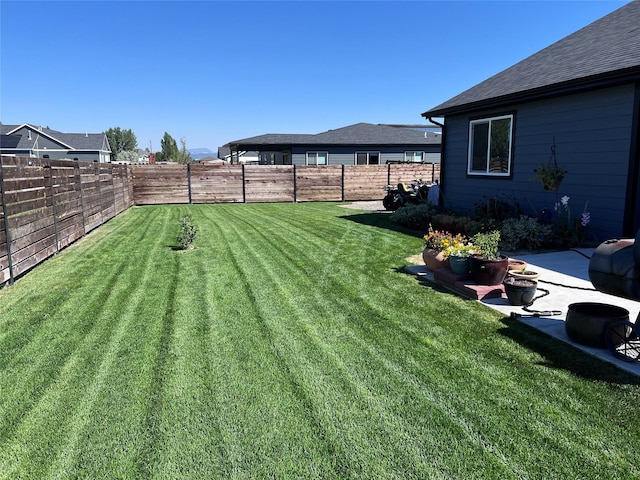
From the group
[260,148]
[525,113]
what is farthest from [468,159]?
[260,148]

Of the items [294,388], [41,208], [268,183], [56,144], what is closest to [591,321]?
[294,388]

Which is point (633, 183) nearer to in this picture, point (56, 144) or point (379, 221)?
point (379, 221)

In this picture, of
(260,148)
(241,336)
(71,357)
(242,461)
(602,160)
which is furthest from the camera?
(260,148)

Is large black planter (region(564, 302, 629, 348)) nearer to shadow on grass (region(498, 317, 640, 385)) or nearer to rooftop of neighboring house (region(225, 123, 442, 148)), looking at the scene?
shadow on grass (region(498, 317, 640, 385))

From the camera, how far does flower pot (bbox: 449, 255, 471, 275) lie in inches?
210

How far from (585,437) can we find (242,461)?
190cm

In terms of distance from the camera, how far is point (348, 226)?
440 inches

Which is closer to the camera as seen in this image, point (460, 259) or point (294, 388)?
point (294, 388)

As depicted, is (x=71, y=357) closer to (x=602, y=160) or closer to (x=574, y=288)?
(x=574, y=288)

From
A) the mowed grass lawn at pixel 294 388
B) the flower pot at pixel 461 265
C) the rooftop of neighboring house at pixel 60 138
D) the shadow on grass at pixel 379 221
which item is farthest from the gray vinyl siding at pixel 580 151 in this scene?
the rooftop of neighboring house at pixel 60 138

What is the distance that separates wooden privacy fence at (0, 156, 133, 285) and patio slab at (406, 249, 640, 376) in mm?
5329

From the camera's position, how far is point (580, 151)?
7.65 metres

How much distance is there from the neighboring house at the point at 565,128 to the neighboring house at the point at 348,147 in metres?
15.0

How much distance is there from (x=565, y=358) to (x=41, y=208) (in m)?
7.31
